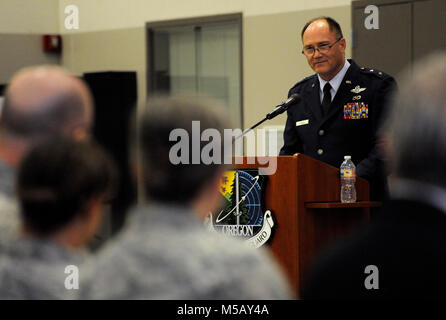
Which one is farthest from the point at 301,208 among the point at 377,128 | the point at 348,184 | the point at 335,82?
the point at 335,82

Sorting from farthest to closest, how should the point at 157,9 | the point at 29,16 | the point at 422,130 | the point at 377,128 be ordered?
the point at 29,16 < the point at 157,9 < the point at 377,128 < the point at 422,130

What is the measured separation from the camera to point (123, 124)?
7848mm

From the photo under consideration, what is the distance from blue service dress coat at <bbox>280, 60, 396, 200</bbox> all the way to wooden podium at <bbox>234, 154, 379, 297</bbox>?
32 centimetres

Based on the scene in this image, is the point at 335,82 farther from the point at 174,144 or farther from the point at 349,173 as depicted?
the point at 174,144

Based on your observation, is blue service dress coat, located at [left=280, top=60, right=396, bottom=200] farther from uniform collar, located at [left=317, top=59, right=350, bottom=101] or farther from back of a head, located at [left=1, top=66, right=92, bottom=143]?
back of a head, located at [left=1, top=66, right=92, bottom=143]

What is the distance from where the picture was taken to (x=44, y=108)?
5.60 ft

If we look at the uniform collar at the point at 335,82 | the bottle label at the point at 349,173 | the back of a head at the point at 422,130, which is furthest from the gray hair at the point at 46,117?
the uniform collar at the point at 335,82

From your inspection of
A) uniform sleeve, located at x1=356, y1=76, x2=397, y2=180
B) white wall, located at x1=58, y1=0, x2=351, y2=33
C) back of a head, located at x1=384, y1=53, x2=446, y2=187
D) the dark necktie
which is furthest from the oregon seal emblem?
white wall, located at x1=58, y1=0, x2=351, y2=33

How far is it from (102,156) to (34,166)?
126 mm

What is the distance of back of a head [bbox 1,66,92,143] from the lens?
1706 millimetres

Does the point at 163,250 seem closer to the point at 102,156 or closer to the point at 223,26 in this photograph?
the point at 102,156

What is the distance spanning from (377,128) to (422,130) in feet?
8.13
